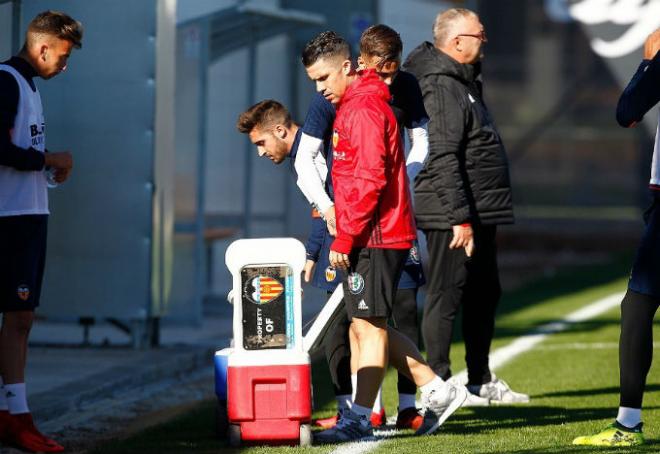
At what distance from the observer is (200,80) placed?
1504cm

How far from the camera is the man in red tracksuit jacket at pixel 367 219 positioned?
24.7 ft

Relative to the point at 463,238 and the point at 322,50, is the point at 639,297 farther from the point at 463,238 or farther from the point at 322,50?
the point at 322,50

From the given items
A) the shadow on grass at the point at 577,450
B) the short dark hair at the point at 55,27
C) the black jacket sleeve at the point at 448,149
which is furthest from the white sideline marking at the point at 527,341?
the short dark hair at the point at 55,27

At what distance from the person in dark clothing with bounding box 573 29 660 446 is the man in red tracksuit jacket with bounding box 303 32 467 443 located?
0.73 meters

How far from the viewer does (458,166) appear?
898 cm

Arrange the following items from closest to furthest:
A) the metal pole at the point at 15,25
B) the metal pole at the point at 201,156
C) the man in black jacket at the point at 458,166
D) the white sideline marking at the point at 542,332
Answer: the man in black jacket at the point at 458,166, the metal pole at the point at 15,25, the white sideline marking at the point at 542,332, the metal pole at the point at 201,156

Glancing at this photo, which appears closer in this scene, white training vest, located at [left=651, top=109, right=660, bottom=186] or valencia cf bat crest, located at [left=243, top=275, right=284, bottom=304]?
white training vest, located at [left=651, top=109, right=660, bottom=186]

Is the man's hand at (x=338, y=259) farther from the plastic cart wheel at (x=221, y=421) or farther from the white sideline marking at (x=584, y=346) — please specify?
the white sideline marking at (x=584, y=346)

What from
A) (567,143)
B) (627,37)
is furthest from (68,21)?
(567,143)

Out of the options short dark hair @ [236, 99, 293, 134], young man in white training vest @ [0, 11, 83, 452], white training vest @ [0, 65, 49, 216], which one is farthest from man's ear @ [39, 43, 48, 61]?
short dark hair @ [236, 99, 293, 134]

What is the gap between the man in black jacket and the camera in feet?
29.9

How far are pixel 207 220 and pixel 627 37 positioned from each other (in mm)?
6478

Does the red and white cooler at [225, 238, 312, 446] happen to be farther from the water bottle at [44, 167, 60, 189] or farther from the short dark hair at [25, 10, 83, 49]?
the short dark hair at [25, 10, 83, 49]

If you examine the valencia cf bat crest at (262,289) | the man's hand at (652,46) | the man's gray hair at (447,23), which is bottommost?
the valencia cf bat crest at (262,289)
